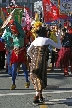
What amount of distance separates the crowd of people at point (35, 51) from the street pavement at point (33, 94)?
0.23 meters

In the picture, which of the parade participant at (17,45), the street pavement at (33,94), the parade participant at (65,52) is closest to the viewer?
→ the street pavement at (33,94)

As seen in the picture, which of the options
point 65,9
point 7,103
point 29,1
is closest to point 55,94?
point 7,103

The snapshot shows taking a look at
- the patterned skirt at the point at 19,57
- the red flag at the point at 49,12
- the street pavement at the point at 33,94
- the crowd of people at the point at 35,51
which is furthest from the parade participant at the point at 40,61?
the red flag at the point at 49,12

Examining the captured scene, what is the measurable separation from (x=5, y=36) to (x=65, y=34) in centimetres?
210

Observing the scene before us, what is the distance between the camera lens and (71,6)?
55.4 feet

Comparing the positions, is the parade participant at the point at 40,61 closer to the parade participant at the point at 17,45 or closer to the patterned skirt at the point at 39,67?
the patterned skirt at the point at 39,67

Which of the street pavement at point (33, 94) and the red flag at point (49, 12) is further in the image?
the red flag at point (49, 12)

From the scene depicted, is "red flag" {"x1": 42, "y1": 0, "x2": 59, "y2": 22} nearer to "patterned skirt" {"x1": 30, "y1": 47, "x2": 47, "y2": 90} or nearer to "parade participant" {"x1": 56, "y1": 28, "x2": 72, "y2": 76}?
"parade participant" {"x1": 56, "y1": 28, "x2": 72, "y2": 76}

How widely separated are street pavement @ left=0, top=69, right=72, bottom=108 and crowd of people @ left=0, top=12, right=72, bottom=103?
230 millimetres

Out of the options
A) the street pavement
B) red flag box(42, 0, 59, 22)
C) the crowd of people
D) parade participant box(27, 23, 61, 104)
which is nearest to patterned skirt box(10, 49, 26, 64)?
the crowd of people

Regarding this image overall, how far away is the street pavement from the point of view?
270 inches

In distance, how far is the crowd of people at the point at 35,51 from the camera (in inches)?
274

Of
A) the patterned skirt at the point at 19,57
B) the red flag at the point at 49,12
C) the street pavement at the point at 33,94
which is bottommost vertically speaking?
the street pavement at the point at 33,94

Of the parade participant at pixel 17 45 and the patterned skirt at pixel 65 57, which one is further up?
the parade participant at pixel 17 45
